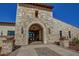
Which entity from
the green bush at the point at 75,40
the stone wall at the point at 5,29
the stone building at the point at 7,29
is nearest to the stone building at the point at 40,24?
the green bush at the point at 75,40

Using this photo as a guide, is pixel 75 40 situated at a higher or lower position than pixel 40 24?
lower

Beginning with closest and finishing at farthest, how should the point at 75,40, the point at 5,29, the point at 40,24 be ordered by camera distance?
the point at 40,24
the point at 75,40
the point at 5,29

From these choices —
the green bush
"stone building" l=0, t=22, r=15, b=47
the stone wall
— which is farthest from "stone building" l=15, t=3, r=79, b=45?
the stone wall

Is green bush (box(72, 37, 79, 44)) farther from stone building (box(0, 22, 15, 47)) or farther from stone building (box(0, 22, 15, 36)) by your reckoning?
stone building (box(0, 22, 15, 36))

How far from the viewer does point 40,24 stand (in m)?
9.36

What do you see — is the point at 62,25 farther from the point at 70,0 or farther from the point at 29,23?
the point at 70,0

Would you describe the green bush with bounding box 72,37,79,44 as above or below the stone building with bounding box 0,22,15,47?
below

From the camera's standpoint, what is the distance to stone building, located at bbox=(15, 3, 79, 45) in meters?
8.82

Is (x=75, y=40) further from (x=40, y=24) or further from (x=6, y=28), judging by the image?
(x=6, y=28)

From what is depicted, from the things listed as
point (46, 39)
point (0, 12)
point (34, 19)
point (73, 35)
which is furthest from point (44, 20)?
point (0, 12)

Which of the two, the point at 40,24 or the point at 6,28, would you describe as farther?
the point at 6,28

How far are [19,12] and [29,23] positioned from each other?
1023 millimetres

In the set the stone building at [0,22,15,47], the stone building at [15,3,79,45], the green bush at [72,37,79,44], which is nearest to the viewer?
the stone building at [15,3,79,45]

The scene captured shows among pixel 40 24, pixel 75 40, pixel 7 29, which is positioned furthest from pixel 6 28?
pixel 75 40
